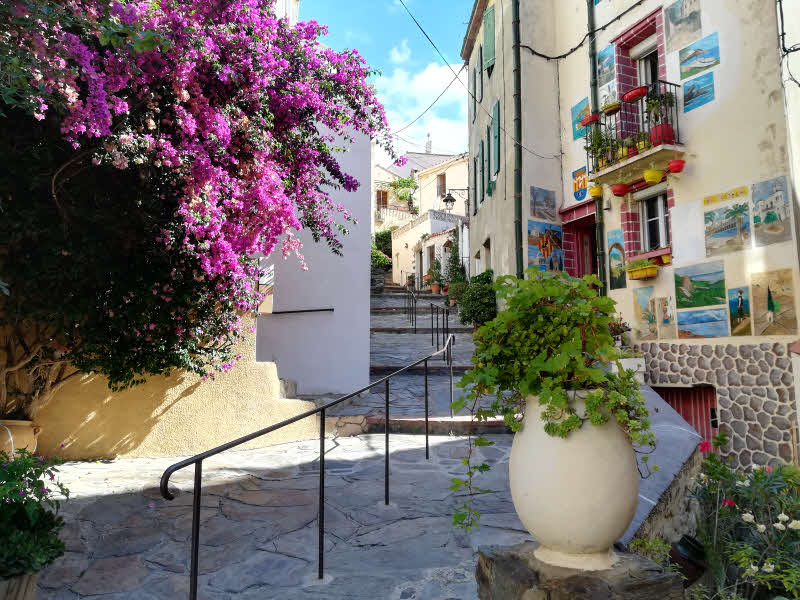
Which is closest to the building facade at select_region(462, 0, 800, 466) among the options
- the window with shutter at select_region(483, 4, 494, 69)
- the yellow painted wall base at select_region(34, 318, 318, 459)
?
the window with shutter at select_region(483, 4, 494, 69)

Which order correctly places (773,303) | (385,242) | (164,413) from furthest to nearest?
(385,242), (773,303), (164,413)

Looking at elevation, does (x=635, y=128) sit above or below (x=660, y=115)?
above

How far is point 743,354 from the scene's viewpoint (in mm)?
7004

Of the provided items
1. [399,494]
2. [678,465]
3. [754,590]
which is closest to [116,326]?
[399,494]

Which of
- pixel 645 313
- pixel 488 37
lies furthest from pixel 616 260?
pixel 488 37

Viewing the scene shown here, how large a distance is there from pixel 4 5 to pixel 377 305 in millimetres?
12623

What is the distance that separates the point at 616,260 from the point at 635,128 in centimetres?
215

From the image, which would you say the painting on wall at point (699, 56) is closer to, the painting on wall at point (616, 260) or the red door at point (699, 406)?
the painting on wall at point (616, 260)

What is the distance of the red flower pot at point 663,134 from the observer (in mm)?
7780

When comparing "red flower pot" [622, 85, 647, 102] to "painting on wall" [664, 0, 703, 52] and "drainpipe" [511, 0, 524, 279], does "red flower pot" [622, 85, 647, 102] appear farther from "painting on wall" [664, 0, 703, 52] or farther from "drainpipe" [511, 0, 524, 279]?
"drainpipe" [511, 0, 524, 279]

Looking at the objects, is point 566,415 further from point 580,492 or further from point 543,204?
point 543,204

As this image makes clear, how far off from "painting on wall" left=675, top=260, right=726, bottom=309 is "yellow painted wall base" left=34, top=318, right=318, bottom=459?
228 inches

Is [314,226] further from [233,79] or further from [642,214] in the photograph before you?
[642,214]

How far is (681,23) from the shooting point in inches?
316
